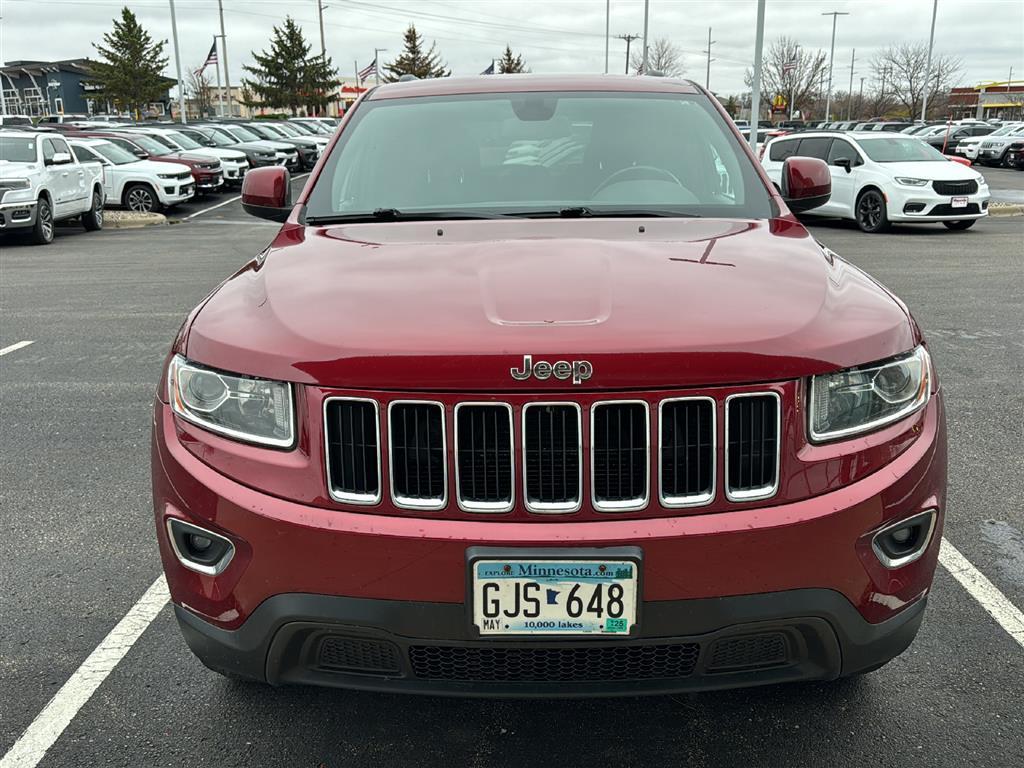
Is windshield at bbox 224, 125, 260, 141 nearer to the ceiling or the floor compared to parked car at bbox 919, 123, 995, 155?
nearer to the ceiling

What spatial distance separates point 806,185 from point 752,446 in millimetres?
2114

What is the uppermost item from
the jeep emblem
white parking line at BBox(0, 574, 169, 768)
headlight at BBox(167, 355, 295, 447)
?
the jeep emblem

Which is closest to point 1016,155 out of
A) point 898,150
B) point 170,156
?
point 898,150

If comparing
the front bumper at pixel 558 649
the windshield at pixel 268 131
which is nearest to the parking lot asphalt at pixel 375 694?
the front bumper at pixel 558 649

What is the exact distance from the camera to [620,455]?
204cm

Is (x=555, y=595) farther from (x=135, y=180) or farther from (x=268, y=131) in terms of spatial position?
(x=268, y=131)

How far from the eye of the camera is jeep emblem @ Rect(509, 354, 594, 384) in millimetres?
1993

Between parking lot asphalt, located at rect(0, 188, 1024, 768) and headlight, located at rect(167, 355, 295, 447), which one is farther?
parking lot asphalt, located at rect(0, 188, 1024, 768)

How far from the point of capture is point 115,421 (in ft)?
17.9

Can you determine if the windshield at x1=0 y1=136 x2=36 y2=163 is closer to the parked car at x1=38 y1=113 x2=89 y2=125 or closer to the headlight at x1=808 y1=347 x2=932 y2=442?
the headlight at x1=808 y1=347 x2=932 y2=442

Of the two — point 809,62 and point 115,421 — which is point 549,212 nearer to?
Answer: point 115,421

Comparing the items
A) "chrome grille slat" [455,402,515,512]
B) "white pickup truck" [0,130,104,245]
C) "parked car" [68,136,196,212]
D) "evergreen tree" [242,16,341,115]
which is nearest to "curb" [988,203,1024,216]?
"parked car" [68,136,196,212]

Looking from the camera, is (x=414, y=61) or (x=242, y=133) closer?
(x=242, y=133)

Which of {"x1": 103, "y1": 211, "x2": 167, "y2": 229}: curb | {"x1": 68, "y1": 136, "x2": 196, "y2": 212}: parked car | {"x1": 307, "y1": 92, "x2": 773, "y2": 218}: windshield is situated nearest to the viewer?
{"x1": 307, "y1": 92, "x2": 773, "y2": 218}: windshield
